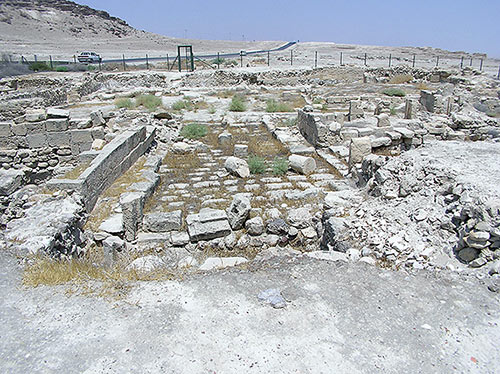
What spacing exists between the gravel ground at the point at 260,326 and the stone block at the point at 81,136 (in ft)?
21.5

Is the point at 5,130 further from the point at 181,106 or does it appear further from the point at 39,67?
the point at 39,67

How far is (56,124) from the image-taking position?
409 inches

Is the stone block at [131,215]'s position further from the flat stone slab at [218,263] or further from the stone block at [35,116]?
the stone block at [35,116]

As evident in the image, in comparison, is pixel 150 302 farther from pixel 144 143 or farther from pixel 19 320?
pixel 144 143

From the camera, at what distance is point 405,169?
7316mm

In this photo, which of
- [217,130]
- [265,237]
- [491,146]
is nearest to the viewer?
[265,237]

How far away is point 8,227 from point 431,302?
6.22 metres

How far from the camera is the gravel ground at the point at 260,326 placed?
341 centimetres

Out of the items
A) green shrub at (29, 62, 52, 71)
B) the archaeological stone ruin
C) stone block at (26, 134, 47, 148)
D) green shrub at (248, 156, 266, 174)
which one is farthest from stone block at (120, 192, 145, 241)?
green shrub at (29, 62, 52, 71)

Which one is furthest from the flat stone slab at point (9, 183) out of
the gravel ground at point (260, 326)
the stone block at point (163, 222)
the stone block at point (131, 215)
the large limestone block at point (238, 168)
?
the large limestone block at point (238, 168)

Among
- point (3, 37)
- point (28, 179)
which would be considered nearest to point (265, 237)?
point (28, 179)

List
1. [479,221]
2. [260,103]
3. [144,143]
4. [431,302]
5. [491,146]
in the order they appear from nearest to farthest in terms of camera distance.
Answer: [431,302] → [479,221] → [491,146] → [144,143] → [260,103]

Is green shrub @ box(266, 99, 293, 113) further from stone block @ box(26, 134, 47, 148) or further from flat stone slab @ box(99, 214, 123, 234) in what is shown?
flat stone slab @ box(99, 214, 123, 234)

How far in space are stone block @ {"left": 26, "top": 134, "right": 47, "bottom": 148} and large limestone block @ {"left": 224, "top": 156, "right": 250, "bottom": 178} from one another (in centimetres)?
519
